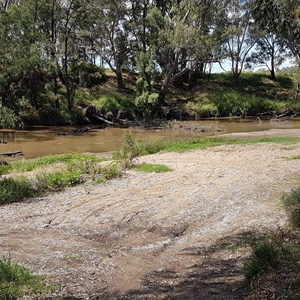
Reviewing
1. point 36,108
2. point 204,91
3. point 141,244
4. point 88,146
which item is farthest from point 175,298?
point 204,91

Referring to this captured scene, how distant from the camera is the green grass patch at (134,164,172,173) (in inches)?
555

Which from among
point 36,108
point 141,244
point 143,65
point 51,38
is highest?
point 51,38

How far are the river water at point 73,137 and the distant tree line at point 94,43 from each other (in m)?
5.12

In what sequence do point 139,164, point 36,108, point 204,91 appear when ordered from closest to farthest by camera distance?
1. point 139,164
2. point 36,108
3. point 204,91

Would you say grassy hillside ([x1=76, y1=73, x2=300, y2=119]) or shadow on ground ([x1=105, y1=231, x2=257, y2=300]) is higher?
grassy hillside ([x1=76, y1=73, x2=300, y2=119])

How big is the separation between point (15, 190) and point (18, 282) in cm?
615

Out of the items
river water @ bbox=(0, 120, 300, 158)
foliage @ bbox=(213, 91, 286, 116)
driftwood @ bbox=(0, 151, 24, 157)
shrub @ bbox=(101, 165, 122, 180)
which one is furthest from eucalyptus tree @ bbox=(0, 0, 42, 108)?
shrub @ bbox=(101, 165, 122, 180)

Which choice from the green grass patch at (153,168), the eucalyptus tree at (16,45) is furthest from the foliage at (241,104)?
the green grass patch at (153,168)

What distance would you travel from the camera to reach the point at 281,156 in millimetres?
16672

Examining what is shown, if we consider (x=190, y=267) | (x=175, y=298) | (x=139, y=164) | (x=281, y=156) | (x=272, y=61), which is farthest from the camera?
(x=272, y=61)

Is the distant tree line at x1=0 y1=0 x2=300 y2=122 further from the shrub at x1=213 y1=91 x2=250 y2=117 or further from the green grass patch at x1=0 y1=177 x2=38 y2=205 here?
the green grass patch at x1=0 y1=177 x2=38 y2=205

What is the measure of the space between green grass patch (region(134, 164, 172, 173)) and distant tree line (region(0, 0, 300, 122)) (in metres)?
19.8

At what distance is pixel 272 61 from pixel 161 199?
168 feet

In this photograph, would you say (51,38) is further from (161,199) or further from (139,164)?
(161,199)
